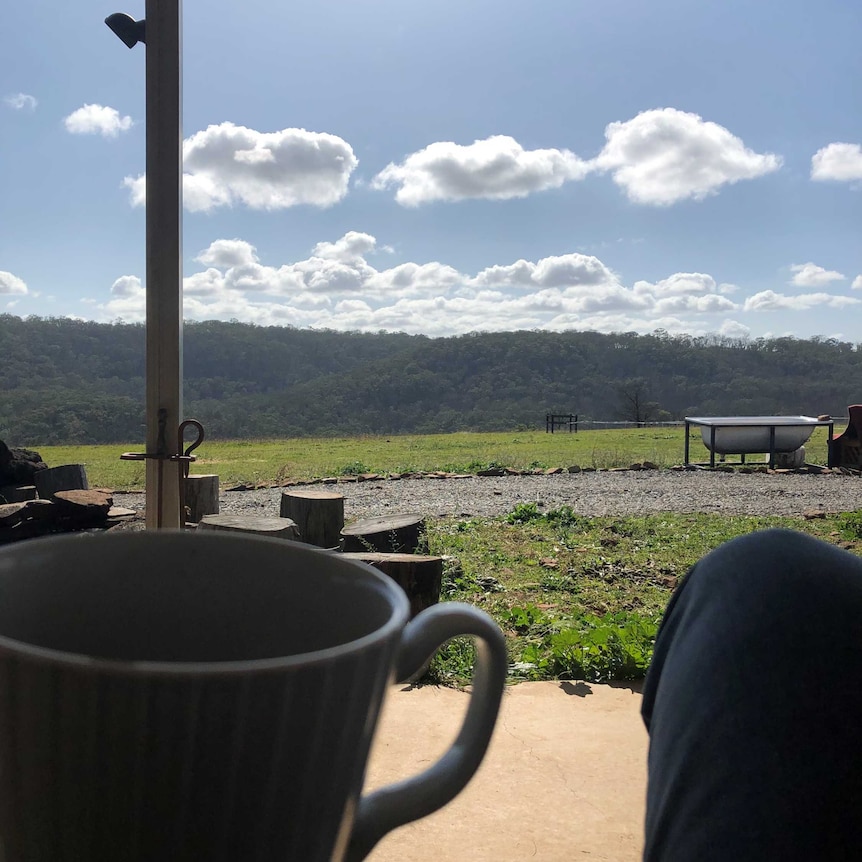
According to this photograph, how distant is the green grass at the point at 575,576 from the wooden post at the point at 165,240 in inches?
33.2

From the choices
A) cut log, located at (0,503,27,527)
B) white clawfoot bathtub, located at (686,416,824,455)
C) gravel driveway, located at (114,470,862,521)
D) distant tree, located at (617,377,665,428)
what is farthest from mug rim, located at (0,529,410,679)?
white clawfoot bathtub, located at (686,416,824,455)

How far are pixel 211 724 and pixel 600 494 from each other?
501cm

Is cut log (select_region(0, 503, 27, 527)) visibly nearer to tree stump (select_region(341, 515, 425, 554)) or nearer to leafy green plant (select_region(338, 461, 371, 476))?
tree stump (select_region(341, 515, 425, 554))

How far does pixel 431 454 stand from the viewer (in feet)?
24.9

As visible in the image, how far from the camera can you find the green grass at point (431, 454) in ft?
19.5

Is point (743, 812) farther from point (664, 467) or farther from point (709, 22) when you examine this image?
point (664, 467)

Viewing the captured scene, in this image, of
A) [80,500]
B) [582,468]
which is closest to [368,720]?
[80,500]

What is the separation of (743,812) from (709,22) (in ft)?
9.17

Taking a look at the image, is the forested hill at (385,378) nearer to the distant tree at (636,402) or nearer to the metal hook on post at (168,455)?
the distant tree at (636,402)

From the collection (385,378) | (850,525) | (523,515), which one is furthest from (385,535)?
(385,378)

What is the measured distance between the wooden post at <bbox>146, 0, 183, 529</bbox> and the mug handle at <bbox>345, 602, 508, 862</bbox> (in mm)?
1446

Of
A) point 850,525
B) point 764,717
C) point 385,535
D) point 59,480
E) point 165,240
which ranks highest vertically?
point 165,240

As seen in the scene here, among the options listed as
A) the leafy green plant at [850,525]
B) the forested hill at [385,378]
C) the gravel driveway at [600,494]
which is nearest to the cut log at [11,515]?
the forested hill at [385,378]

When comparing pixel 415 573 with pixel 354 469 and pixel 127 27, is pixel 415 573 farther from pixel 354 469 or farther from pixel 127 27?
pixel 354 469
